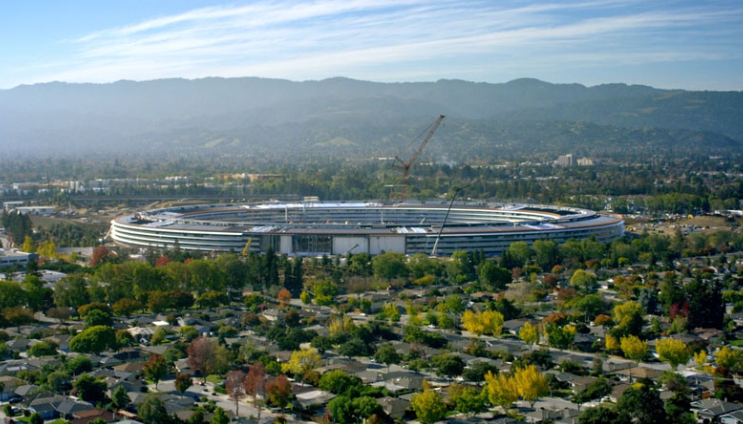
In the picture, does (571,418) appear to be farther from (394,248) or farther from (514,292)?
(394,248)

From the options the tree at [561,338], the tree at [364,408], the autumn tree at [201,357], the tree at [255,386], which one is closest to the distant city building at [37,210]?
the autumn tree at [201,357]

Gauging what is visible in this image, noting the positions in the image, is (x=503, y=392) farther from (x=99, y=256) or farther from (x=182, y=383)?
(x=99, y=256)

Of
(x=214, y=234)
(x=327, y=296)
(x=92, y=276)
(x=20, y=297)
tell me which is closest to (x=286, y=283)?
(x=327, y=296)

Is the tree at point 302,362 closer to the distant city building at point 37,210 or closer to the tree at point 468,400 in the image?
the tree at point 468,400

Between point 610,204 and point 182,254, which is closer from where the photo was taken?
point 182,254

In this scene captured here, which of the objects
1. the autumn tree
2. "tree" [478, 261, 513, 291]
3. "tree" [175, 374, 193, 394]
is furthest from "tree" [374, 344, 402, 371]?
"tree" [478, 261, 513, 291]

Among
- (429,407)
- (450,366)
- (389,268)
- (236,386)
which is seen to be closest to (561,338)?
(450,366)

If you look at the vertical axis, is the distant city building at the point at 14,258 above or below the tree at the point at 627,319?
above
